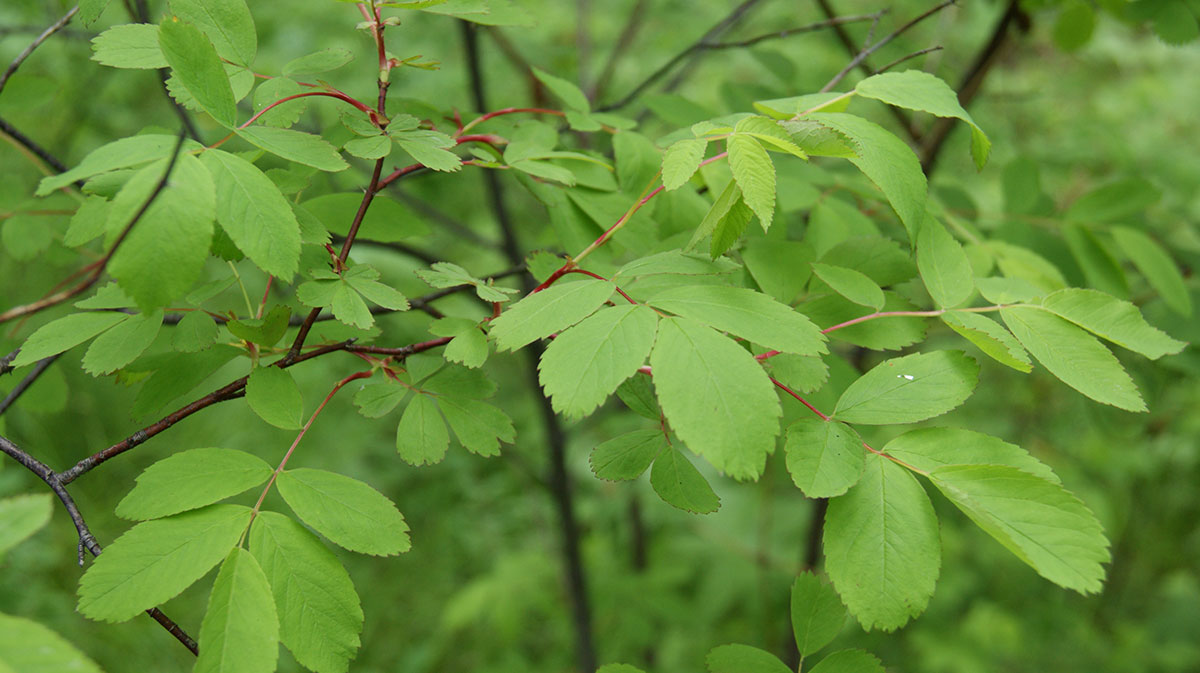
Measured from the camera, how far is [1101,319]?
0.76 meters

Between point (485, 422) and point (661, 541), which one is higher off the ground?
point (485, 422)

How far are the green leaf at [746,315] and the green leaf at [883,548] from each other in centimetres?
13

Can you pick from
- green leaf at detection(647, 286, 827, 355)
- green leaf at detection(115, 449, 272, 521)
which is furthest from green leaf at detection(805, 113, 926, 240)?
green leaf at detection(115, 449, 272, 521)

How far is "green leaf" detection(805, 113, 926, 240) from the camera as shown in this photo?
677 mm

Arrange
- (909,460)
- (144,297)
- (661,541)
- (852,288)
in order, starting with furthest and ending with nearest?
(661,541), (852,288), (909,460), (144,297)

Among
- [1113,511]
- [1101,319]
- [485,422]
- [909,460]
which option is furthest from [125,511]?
[1113,511]

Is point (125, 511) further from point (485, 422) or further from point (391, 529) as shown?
point (485, 422)

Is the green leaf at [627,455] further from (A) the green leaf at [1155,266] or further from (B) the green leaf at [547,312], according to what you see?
(A) the green leaf at [1155,266]

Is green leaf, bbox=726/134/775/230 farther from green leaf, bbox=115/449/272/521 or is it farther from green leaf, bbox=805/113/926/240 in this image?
green leaf, bbox=115/449/272/521

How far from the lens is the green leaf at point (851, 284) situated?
77cm

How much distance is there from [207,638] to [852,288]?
2.16ft

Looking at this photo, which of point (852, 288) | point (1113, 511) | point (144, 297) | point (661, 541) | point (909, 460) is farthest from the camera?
point (1113, 511)

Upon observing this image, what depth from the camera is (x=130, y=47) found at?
0.74 metres

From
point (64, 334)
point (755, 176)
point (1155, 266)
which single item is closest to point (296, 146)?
point (64, 334)
